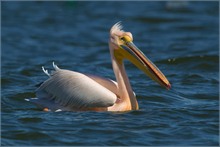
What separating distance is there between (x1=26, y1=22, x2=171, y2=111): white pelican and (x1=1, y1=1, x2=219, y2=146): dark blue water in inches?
3.8

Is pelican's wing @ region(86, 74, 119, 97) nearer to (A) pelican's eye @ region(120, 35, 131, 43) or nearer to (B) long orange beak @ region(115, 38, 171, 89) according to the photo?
(B) long orange beak @ region(115, 38, 171, 89)

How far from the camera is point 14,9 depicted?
698 inches

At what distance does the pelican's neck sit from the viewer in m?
7.05

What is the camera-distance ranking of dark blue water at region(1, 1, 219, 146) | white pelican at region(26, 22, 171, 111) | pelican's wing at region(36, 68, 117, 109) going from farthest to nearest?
1. white pelican at region(26, 22, 171, 111)
2. pelican's wing at region(36, 68, 117, 109)
3. dark blue water at region(1, 1, 219, 146)

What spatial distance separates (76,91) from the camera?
277 inches

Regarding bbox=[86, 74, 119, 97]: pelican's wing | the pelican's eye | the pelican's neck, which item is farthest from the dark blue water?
the pelican's eye

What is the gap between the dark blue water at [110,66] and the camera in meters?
6.54

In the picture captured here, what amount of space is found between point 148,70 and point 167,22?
358 inches

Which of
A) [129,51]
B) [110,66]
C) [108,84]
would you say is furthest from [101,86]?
[110,66]

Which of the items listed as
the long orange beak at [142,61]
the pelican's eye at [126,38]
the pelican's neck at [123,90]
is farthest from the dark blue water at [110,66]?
the pelican's eye at [126,38]

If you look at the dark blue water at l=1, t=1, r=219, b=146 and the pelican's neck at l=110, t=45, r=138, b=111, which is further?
the pelican's neck at l=110, t=45, r=138, b=111

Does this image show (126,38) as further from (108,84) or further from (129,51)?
(108,84)

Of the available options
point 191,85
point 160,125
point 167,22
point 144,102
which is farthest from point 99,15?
point 160,125

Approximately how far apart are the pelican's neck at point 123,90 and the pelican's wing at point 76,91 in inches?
6.7
